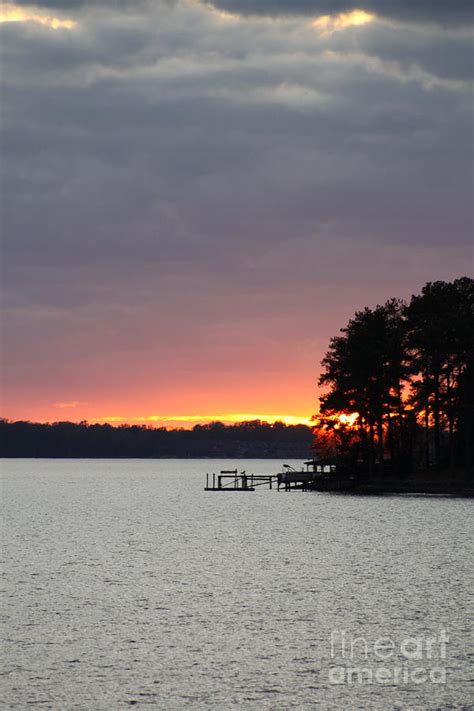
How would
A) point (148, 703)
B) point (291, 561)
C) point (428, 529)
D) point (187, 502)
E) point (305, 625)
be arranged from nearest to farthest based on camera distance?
point (148, 703)
point (305, 625)
point (291, 561)
point (428, 529)
point (187, 502)

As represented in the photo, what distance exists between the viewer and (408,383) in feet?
393

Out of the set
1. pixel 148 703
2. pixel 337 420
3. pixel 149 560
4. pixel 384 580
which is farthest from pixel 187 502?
pixel 148 703

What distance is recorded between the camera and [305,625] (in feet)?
122

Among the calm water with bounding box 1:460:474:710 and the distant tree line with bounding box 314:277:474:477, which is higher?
the distant tree line with bounding box 314:277:474:477

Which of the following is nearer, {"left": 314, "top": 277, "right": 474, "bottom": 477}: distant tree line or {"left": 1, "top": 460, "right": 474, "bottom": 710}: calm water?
{"left": 1, "top": 460, "right": 474, "bottom": 710}: calm water

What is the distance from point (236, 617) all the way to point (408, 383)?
3297 inches

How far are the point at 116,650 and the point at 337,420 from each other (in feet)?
329

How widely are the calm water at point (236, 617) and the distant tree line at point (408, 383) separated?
101 ft

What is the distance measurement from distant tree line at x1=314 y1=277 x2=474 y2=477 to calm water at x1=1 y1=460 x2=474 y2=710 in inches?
1206

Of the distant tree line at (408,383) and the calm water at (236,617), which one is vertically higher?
the distant tree line at (408,383)

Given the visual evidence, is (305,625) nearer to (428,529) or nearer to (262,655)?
(262,655)

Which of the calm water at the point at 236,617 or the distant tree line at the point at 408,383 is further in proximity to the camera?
the distant tree line at the point at 408,383

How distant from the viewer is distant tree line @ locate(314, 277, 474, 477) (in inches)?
4311

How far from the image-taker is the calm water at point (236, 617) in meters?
27.5
